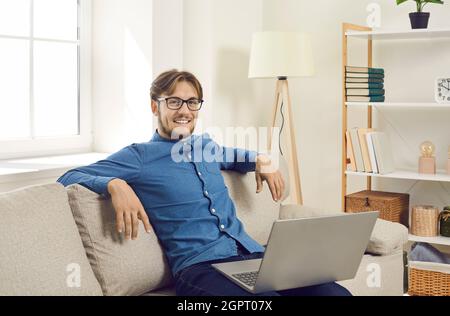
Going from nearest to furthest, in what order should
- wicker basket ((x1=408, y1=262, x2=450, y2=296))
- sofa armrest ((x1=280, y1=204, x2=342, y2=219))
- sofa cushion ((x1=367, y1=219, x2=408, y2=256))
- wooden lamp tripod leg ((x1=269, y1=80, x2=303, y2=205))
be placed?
1. sofa cushion ((x1=367, y1=219, x2=408, y2=256))
2. sofa armrest ((x1=280, y1=204, x2=342, y2=219))
3. wicker basket ((x1=408, y1=262, x2=450, y2=296))
4. wooden lamp tripod leg ((x1=269, y1=80, x2=303, y2=205))

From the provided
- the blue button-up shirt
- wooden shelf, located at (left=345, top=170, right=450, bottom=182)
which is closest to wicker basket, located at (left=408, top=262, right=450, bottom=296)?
wooden shelf, located at (left=345, top=170, right=450, bottom=182)

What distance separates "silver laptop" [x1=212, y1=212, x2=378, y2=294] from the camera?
1.76 m

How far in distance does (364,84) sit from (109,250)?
6.82 feet

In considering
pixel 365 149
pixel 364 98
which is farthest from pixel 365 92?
pixel 365 149

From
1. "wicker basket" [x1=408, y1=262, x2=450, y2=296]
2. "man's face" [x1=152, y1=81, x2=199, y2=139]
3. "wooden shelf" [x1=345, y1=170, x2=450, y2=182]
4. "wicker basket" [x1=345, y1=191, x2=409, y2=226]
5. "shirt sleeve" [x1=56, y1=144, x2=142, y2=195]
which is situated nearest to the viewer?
"shirt sleeve" [x1=56, y1=144, x2=142, y2=195]

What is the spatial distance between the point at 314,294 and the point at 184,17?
2.18 meters

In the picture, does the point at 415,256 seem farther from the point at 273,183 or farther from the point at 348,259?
the point at 348,259

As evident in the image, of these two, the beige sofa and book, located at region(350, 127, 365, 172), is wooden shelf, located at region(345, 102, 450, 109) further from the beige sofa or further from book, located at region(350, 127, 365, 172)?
the beige sofa

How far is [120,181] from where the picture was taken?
2.05 metres

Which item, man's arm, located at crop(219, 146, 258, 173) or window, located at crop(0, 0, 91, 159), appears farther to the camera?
Answer: window, located at crop(0, 0, 91, 159)

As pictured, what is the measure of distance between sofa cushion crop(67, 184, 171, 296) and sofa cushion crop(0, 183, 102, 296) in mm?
42

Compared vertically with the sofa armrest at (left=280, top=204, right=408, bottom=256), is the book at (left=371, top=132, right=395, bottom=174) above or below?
above

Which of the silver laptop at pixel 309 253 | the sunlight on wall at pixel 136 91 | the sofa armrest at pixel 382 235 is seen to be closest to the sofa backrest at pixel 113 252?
the silver laptop at pixel 309 253

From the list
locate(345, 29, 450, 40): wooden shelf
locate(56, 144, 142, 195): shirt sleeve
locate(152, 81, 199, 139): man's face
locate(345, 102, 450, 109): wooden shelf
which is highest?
locate(345, 29, 450, 40): wooden shelf
